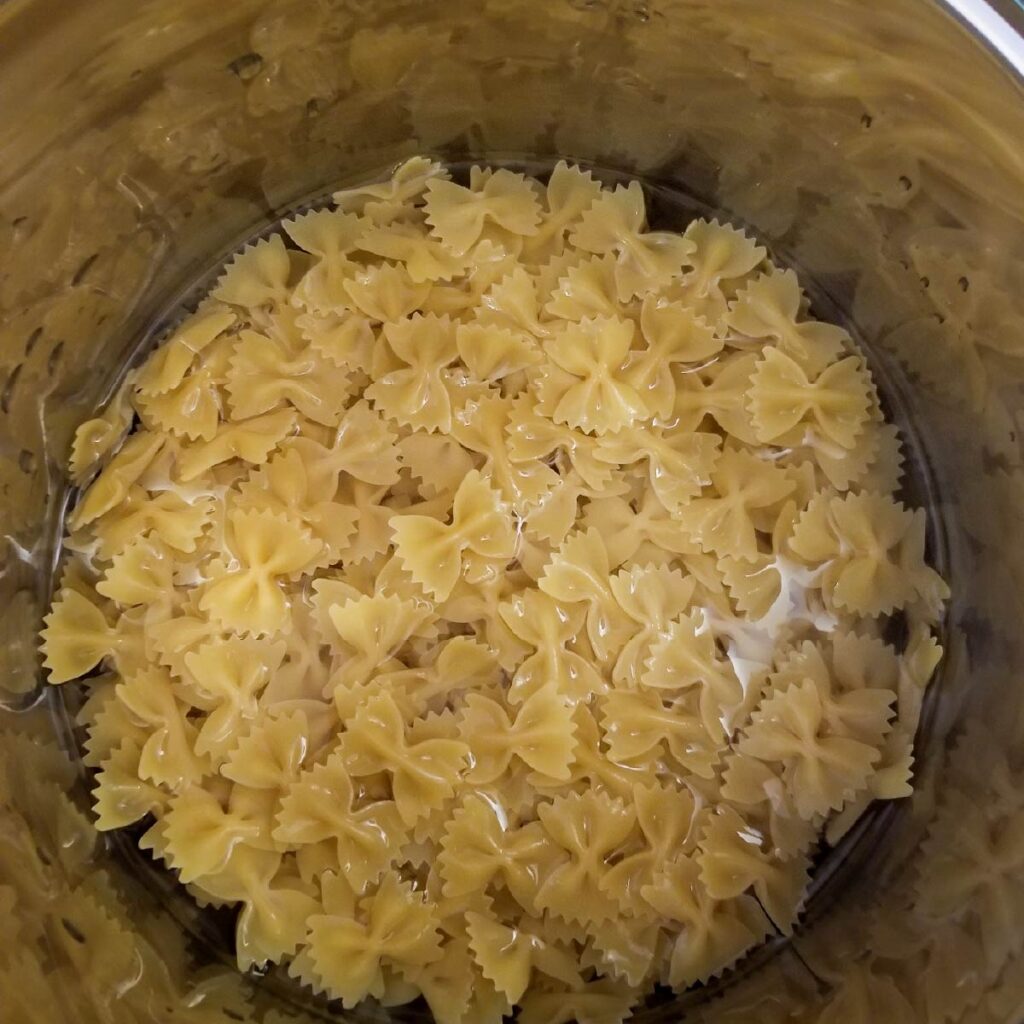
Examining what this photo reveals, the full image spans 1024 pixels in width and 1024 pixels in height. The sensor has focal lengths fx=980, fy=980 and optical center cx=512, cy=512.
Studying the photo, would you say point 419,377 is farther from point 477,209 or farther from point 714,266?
point 714,266

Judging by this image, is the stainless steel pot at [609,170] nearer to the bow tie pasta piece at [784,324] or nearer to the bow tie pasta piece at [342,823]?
the bow tie pasta piece at [784,324]

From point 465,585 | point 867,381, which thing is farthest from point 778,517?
point 465,585

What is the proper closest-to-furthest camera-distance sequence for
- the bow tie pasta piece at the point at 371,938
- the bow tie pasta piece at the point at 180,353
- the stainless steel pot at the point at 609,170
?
the stainless steel pot at the point at 609,170
the bow tie pasta piece at the point at 371,938
the bow tie pasta piece at the point at 180,353

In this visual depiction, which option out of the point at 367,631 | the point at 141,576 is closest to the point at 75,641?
the point at 141,576

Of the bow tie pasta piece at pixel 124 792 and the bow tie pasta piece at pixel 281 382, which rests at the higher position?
the bow tie pasta piece at pixel 281 382

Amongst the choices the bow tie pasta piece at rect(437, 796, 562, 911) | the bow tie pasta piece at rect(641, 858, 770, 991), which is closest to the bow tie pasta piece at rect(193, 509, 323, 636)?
the bow tie pasta piece at rect(437, 796, 562, 911)

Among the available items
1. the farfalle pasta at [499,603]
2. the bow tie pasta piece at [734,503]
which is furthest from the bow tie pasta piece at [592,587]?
the bow tie pasta piece at [734,503]
